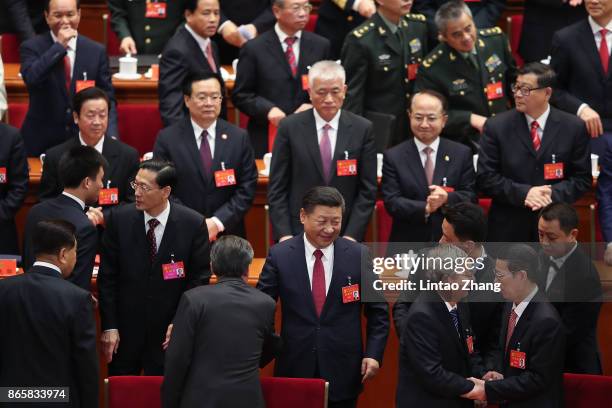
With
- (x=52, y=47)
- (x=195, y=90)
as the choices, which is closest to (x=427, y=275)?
(x=195, y=90)

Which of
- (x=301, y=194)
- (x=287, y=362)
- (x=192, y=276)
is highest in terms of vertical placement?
(x=301, y=194)

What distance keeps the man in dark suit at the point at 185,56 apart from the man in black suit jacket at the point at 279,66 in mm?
191

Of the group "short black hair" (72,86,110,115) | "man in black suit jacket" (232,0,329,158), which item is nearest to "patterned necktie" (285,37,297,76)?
"man in black suit jacket" (232,0,329,158)

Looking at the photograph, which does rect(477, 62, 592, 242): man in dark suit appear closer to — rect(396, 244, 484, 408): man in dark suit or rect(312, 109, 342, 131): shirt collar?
rect(312, 109, 342, 131): shirt collar

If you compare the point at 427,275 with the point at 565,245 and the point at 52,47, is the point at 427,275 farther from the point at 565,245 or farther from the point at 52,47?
the point at 52,47

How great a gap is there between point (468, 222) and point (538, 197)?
71cm

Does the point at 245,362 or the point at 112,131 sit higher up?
the point at 112,131

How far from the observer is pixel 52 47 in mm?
6457

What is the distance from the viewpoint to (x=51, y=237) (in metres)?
4.46

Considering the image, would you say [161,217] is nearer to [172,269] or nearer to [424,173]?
[172,269]

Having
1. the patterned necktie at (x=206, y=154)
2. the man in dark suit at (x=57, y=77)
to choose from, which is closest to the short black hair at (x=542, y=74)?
the patterned necktie at (x=206, y=154)

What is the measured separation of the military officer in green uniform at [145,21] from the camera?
7352 millimetres

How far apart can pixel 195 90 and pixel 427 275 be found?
1.84 m

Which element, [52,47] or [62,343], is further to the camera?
[52,47]
